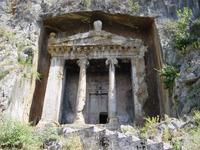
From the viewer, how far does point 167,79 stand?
16.7 meters

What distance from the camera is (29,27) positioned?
20078mm

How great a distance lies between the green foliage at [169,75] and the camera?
653 inches

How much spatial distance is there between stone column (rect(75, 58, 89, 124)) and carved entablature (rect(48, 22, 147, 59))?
0.52m

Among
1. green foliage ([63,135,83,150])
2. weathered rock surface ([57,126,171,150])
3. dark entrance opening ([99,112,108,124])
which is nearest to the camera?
weathered rock surface ([57,126,171,150])

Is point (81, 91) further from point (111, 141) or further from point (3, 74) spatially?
point (111, 141)

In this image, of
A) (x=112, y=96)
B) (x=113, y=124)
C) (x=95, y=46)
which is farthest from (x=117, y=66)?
(x=113, y=124)

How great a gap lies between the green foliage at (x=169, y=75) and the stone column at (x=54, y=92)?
526 cm

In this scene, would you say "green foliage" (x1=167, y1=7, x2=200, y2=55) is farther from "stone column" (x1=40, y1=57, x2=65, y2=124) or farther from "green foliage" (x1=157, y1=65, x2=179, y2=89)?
"stone column" (x1=40, y1=57, x2=65, y2=124)

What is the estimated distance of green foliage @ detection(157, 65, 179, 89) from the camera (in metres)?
16.6

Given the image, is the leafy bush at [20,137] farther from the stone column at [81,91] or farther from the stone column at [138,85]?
the stone column at [138,85]

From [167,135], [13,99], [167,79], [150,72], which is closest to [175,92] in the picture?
[167,79]

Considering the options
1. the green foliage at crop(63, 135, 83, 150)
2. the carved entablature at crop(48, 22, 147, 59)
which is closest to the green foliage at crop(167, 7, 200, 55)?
the carved entablature at crop(48, 22, 147, 59)

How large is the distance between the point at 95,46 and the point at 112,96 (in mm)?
3143

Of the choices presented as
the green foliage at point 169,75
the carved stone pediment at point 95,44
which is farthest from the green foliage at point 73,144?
the carved stone pediment at point 95,44
